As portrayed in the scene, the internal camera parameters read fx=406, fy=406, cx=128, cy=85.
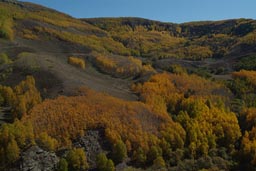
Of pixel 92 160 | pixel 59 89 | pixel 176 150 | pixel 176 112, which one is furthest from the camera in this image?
pixel 176 112

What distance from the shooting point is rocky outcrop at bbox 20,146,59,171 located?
3563 inches

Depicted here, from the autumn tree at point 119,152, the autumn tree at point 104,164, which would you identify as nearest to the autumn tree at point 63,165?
the autumn tree at point 104,164

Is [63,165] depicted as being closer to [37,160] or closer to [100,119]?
[37,160]

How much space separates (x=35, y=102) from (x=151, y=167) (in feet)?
116

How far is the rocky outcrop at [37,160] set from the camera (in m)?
90.5

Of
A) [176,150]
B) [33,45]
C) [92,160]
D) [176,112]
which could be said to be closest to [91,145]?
[92,160]

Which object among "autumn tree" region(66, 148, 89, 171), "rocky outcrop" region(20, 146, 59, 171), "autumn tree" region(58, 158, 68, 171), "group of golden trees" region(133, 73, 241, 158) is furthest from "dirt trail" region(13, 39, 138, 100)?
"autumn tree" region(58, 158, 68, 171)

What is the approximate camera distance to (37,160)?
92000 mm

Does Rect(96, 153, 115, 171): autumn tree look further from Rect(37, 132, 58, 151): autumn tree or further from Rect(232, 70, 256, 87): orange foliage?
Rect(232, 70, 256, 87): orange foliage

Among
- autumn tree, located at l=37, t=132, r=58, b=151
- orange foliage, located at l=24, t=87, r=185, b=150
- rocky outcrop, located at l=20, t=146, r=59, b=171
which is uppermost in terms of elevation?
orange foliage, located at l=24, t=87, r=185, b=150

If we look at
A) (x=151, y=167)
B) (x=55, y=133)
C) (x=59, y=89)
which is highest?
(x=59, y=89)

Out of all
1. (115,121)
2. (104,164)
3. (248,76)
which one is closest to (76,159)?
(104,164)

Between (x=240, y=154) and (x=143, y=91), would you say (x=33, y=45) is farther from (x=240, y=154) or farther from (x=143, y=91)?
(x=240, y=154)

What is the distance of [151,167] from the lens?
10006cm
